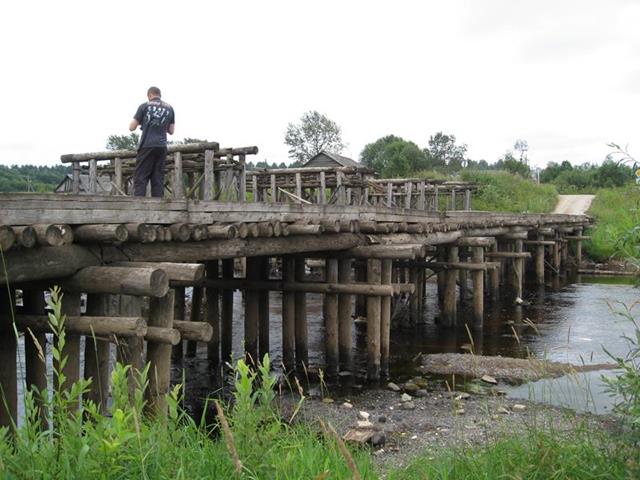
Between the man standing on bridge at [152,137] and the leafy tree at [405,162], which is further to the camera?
the leafy tree at [405,162]

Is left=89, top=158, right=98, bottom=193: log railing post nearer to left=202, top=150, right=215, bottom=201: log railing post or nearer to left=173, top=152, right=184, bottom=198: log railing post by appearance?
left=173, top=152, right=184, bottom=198: log railing post

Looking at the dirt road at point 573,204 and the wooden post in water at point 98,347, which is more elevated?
the dirt road at point 573,204

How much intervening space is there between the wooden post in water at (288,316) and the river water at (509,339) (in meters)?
0.64

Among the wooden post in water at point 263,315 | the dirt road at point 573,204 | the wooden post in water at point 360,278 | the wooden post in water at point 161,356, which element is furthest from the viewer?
the dirt road at point 573,204

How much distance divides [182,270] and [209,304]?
238 inches

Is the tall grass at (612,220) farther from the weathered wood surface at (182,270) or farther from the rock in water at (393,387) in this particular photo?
Result: the rock in water at (393,387)

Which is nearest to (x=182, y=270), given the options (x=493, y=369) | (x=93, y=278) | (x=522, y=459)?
(x=93, y=278)

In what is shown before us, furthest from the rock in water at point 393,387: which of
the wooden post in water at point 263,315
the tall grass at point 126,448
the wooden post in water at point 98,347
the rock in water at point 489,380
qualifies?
the tall grass at point 126,448

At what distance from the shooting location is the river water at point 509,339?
918 cm

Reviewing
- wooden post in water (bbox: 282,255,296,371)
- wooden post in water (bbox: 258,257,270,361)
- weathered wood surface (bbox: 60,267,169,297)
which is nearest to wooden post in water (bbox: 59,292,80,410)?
weathered wood surface (bbox: 60,267,169,297)

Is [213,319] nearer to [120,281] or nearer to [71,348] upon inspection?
[71,348]

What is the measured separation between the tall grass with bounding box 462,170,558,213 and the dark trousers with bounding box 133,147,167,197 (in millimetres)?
30072

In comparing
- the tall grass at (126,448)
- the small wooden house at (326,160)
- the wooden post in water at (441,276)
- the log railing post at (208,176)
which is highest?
the small wooden house at (326,160)

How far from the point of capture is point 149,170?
285 inches
